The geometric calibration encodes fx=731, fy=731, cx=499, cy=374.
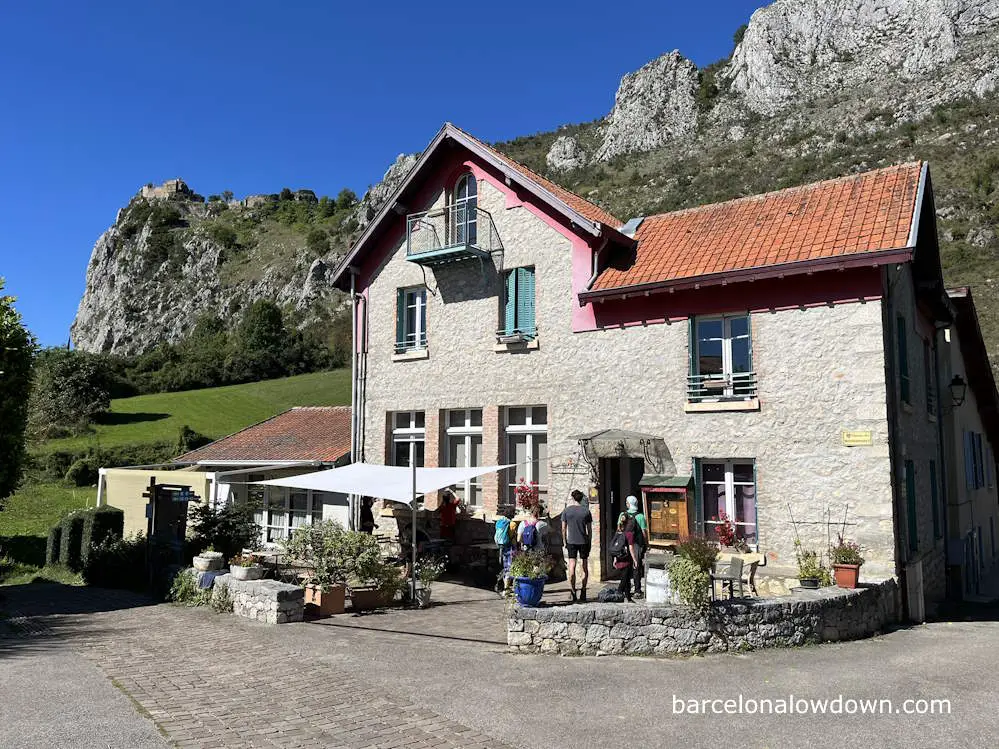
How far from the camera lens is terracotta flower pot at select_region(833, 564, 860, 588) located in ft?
34.7

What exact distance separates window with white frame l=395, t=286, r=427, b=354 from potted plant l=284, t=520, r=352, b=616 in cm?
589

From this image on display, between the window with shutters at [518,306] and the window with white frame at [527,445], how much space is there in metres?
1.59

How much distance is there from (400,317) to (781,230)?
28.7 feet

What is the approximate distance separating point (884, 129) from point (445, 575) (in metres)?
58.9

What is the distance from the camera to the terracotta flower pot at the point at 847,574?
10.6 metres

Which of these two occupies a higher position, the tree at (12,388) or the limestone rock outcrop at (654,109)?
the limestone rock outcrop at (654,109)

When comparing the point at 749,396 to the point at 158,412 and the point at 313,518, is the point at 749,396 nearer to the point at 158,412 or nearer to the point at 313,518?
the point at 313,518

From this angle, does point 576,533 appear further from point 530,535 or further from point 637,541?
point 530,535

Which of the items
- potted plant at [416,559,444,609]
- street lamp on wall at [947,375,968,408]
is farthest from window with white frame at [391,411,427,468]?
street lamp on wall at [947,375,968,408]

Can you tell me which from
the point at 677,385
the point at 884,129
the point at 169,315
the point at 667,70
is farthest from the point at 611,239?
the point at 169,315

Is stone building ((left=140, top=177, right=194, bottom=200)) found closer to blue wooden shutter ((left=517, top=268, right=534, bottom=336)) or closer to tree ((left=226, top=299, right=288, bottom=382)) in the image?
tree ((left=226, top=299, right=288, bottom=382))

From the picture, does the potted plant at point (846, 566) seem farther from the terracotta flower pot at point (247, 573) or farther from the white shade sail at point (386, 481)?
the terracotta flower pot at point (247, 573)

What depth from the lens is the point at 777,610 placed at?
30.7ft

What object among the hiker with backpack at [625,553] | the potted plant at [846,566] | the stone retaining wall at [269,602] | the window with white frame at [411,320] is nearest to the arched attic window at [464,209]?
the window with white frame at [411,320]
